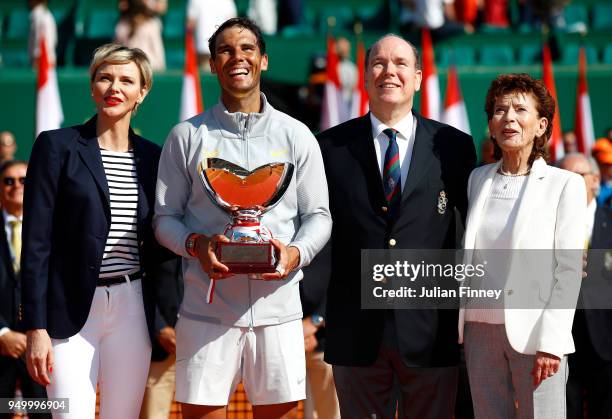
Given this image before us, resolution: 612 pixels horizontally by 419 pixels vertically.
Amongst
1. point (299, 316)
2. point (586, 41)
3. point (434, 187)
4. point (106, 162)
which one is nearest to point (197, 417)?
point (299, 316)

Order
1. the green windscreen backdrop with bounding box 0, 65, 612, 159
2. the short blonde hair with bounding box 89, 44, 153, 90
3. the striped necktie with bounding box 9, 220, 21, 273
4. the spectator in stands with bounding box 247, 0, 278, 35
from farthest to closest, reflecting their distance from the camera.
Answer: the spectator in stands with bounding box 247, 0, 278, 35, the green windscreen backdrop with bounding box 0, 65, 612, 159, the striped necktie with bounding box 9, 220, 21, 273, the short blonde hair with bounding box 89, 44, 153, 90

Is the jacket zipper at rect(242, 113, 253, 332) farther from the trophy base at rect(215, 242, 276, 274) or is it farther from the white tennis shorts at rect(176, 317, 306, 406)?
the trophy base at rect(215, 242, 276, 274)

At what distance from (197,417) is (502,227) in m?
1.52

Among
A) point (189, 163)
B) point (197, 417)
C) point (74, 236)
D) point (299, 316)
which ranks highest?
point (189, 163)

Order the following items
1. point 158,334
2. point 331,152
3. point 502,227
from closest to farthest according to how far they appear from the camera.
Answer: point 502,227
point 331,152
point 158,334

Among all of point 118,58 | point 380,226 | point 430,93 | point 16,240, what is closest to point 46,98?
point 430,93

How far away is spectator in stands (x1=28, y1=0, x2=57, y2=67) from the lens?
12.8 m

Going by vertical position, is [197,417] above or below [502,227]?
below

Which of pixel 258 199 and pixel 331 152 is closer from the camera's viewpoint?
pixel 258 199

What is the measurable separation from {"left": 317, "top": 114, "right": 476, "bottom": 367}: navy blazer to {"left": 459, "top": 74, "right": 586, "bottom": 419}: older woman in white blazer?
16 centimetres

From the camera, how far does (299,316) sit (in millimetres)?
3906

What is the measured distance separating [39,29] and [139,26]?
1620mm

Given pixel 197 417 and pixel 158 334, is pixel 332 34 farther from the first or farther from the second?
pixel 197 417

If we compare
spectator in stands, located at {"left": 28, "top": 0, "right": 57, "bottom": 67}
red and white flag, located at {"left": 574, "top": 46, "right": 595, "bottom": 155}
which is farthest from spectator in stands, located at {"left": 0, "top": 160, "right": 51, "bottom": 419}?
red and white flag, located at {"left": 574, "top": 46, "right": 595, "bottom": 155}
